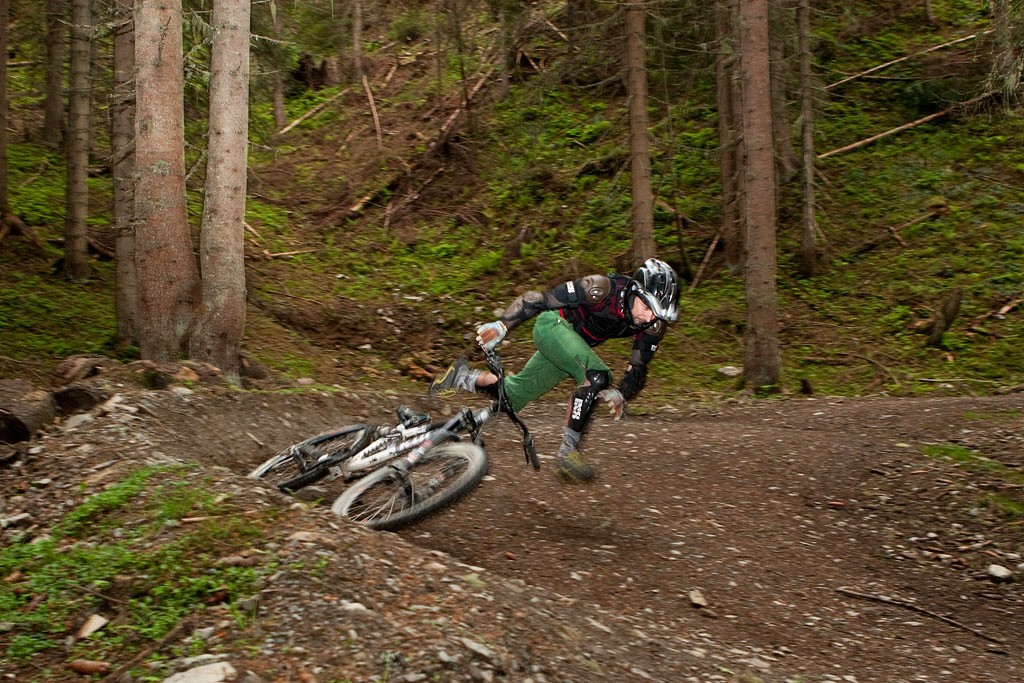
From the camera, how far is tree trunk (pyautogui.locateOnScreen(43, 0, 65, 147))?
1759cm

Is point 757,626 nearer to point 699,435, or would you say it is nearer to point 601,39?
point 699,435

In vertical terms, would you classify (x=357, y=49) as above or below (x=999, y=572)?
above

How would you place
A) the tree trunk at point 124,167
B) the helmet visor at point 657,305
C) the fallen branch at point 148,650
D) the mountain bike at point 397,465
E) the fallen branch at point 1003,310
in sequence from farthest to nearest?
the fallen branch at point 1003,310, the tree trunk at point 124,167, the helmet visor at point 657,305, the mountain bike at point 397,465, the fallen branch at point 148,650

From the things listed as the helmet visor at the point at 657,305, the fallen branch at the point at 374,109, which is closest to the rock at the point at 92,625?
the helmet visor at the point at 657,305

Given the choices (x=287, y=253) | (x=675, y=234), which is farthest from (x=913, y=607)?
(x=287, y=253)

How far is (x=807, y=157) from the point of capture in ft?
57.8

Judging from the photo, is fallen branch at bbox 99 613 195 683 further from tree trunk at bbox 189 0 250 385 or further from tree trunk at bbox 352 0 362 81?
tree trunk at bbox 352 0 362 81

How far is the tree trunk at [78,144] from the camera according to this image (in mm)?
14594

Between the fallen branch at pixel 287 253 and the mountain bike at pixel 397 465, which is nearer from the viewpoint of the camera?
the mountain bike at pixel 397 465

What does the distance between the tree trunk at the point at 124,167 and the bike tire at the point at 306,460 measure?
232 inches

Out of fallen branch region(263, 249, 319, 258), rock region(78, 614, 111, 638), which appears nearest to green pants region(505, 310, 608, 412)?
rock region(78, 614, 111, 638)

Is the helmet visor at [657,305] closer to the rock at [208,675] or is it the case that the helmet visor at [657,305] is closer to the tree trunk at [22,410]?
the rock at [208,675]

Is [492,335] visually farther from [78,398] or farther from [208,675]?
[78,398]

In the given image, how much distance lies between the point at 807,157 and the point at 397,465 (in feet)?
45.9
